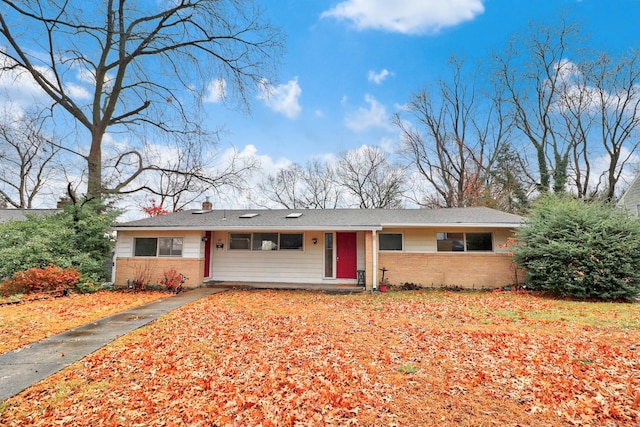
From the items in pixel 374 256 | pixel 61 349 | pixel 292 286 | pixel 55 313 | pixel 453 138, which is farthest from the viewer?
pixel 453 138

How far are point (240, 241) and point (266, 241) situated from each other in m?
1.14

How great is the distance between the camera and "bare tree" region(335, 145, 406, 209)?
26.1 metres

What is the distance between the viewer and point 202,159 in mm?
16531

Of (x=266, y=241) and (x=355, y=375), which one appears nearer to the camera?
(x=355, y=375)

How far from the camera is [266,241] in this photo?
1264cm

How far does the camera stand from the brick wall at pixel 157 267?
38.2 ft

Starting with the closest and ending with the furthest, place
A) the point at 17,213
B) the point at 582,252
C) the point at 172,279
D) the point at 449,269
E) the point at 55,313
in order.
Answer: the point at 55,313 → the point at 582,252 → the point at 172,279 → the point at 449,269 → the point at 17,213

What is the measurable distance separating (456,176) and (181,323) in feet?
77.7

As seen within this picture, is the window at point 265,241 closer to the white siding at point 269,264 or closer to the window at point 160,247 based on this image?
the white siding at point 269,264

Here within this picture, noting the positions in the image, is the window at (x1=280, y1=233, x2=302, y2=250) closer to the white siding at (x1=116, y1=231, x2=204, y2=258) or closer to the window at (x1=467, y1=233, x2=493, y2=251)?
the white siding at (x1=116, y1=231, x2=204, y2=258)

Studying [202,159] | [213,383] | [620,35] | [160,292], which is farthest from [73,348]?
[620,35]

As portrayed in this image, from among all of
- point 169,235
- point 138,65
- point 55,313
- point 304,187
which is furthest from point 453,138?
point 55,313

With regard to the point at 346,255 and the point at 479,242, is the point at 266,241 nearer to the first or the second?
the point at 346,255

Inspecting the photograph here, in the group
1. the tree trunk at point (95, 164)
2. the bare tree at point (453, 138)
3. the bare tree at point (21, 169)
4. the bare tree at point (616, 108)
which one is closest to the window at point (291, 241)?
the tree trunk at point (95, 164)
